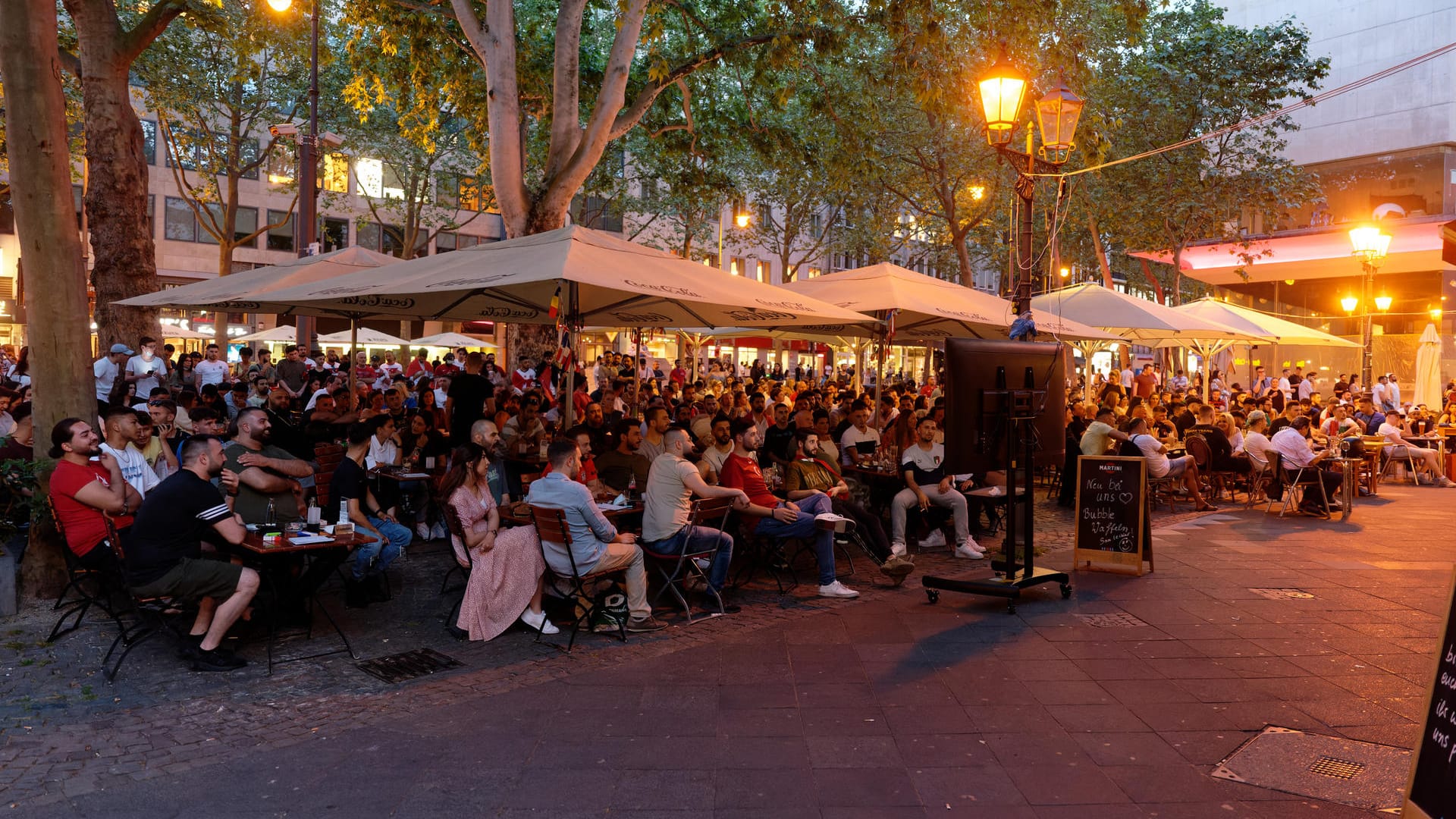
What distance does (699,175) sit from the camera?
1816 cm

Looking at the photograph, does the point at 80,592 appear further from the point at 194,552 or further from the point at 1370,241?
the point at 1370,241

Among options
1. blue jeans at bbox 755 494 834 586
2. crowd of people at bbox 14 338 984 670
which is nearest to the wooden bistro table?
crowd of people at bbox 14 338 984 670

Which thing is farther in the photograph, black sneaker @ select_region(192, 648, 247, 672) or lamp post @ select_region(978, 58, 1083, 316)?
lamp post @ select_region(978, 58, 1083, 316)

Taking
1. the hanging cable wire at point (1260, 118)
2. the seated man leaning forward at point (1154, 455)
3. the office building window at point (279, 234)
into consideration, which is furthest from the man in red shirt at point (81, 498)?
the office building window at point (279, 234)

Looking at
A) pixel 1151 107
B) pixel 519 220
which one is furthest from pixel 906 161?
pixel 519 220

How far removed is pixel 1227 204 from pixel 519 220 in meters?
21.0

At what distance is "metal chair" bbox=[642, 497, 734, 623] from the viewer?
7.43 meters

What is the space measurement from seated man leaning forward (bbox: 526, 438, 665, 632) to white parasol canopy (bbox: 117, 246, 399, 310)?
15.9ft

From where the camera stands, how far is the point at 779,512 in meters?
8.12

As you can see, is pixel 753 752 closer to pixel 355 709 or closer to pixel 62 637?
pixel 355 709

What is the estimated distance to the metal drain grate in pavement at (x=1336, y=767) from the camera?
4.56 metres

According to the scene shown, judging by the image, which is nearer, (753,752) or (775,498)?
(753,752)

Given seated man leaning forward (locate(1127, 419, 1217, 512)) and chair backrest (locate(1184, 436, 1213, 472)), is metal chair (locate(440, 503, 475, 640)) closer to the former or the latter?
seated man leaning forward (locate(1127, 419, 1217, 512))

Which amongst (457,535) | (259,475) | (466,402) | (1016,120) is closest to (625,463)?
(457,535)
